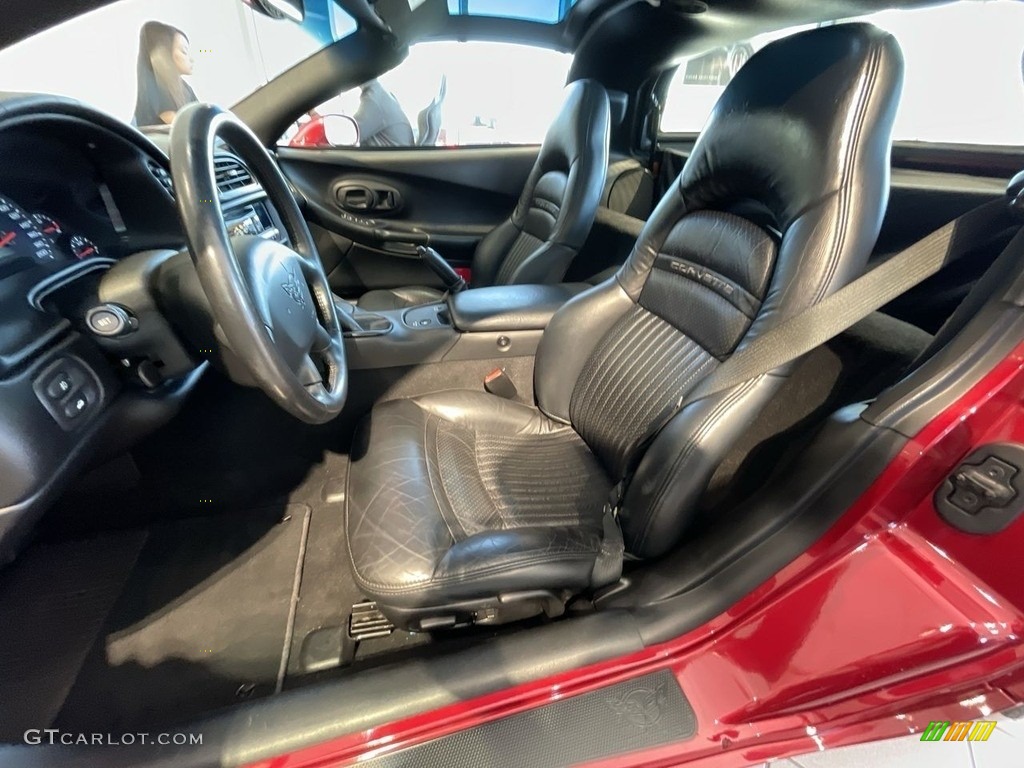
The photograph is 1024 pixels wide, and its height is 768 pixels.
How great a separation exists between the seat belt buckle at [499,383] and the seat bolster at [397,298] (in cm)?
58

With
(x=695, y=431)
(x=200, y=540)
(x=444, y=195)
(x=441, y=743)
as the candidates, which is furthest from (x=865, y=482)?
(x=444, y=195)

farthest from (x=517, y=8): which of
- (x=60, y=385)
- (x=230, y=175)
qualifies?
(x=60, y=385)

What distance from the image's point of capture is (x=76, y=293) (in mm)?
797

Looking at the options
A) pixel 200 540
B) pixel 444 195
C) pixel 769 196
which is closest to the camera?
pixel 769 196

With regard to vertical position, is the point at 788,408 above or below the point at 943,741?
above

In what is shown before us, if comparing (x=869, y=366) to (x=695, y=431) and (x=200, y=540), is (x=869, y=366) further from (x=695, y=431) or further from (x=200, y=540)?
(x=200, y=540)

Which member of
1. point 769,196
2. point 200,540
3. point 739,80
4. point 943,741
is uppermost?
point 739,80

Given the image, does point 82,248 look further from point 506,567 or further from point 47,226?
point 506,567

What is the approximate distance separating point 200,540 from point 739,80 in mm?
1347

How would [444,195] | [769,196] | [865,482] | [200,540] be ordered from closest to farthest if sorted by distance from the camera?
[865,482], [769,196], [200,540], [444,195]

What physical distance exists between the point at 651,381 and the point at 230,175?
2.76 ft

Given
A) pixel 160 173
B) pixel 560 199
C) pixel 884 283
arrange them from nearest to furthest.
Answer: pixel 884 283
pixel 160 173
pixel 560 199

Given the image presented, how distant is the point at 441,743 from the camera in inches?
26.9

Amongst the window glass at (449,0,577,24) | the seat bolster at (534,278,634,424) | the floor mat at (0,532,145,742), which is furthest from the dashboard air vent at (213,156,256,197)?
the window glass at (449,0,577,24)
